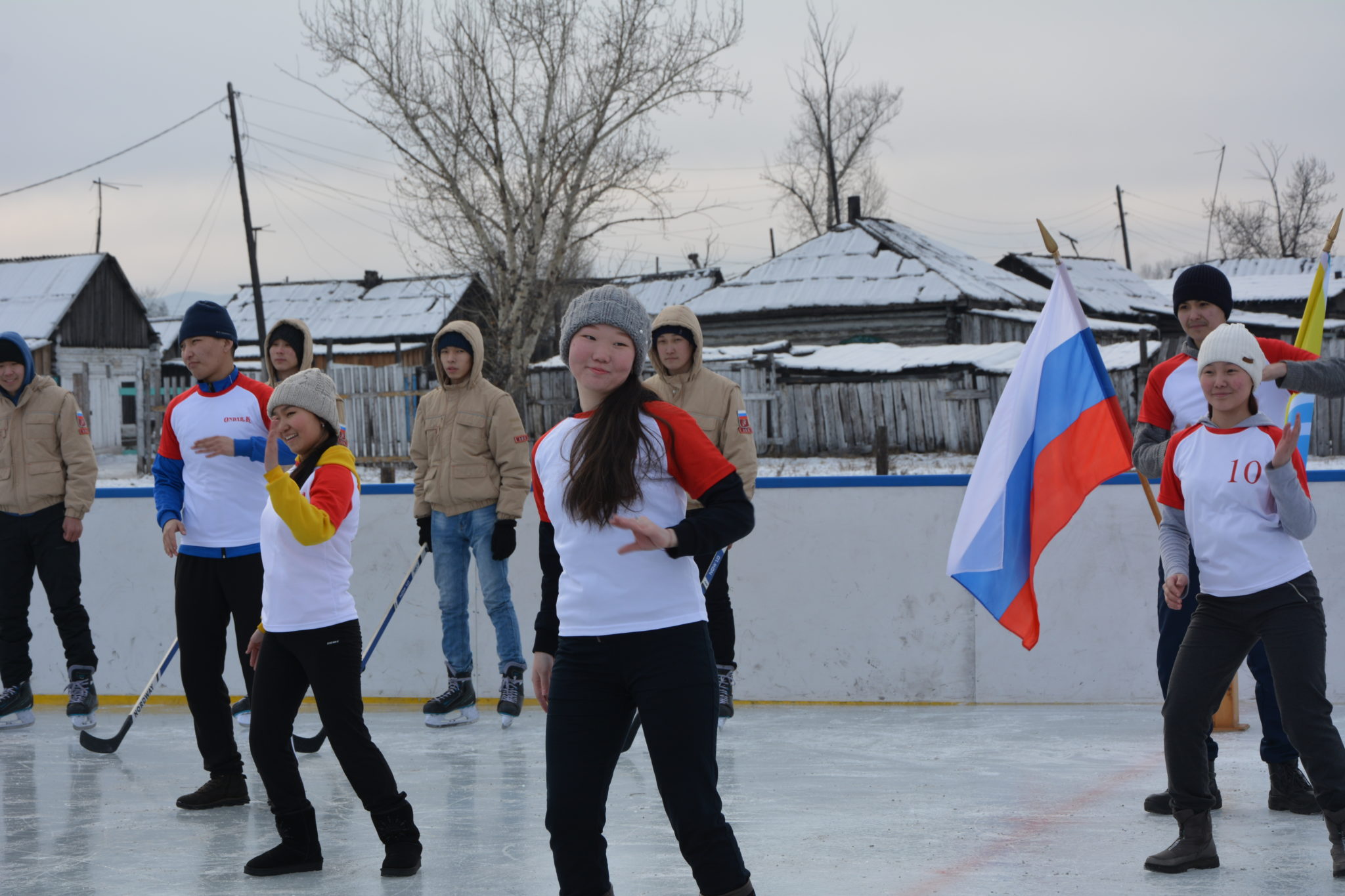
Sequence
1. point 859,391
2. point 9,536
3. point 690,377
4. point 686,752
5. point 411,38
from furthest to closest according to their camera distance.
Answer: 1. point 411,38
2. point 859,391
3. point 9,536
4. point 690,377
5. point 686,752

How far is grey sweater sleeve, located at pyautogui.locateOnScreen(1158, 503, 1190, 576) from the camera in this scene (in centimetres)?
351

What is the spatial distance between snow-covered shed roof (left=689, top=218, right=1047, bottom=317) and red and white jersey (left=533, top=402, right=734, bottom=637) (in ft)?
75.3

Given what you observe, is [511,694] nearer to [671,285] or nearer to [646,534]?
[646,534]

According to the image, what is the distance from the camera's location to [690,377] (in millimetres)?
5156

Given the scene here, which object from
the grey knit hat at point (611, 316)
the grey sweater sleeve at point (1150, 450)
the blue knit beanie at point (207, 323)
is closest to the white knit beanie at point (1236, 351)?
the grey sweater sleeve at point (1150, 450)

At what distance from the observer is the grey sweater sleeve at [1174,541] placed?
3.51m

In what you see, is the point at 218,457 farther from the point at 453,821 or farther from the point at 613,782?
the point at 613,782

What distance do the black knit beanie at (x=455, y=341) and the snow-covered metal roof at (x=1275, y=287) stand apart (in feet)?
112

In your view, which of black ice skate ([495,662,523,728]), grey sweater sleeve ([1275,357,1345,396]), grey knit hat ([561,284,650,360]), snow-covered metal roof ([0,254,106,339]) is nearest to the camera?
grey knit hat ([561,284,650,360])

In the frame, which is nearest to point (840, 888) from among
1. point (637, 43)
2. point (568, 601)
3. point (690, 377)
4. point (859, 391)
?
point (568, 601)

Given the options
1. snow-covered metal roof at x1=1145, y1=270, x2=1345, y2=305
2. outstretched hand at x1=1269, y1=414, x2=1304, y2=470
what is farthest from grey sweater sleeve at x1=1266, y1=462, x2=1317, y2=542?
snow-covered metal roof at x1=1145, y1=270, x2=1345, y2=305

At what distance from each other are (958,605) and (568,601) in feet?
12.1

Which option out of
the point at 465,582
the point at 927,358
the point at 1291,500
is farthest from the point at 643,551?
the point at 927,358

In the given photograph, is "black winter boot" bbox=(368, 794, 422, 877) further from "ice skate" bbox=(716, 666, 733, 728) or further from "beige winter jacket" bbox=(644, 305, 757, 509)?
"beige winter jacket" bbox=(644, 305, 757, 509)
